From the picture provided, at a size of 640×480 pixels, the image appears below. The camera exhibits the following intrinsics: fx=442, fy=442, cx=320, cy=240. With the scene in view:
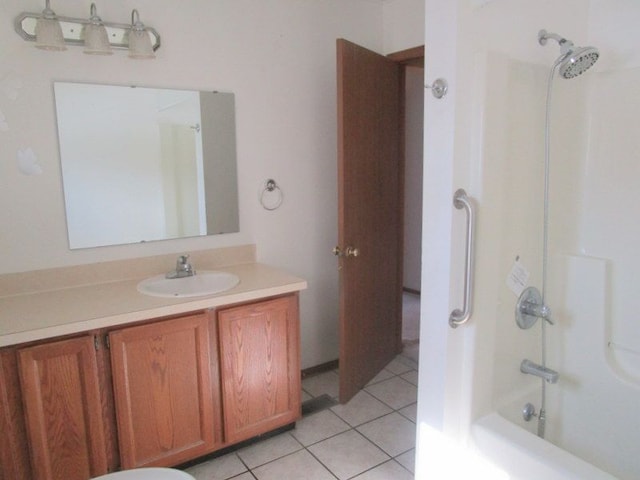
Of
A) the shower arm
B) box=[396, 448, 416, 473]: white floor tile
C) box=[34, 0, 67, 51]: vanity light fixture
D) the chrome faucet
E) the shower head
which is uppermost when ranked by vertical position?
box=[34, 0, 67, 51]: vanity light fixture

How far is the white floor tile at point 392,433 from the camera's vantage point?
84.8 inches

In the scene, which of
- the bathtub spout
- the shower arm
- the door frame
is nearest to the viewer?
the shower arm

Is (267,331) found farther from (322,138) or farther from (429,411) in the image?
(322,138)

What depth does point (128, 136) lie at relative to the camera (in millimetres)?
2121

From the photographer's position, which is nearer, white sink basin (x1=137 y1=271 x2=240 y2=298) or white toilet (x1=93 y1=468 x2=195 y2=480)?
white toilet (x1=93 y1=468 x2=195 y2=480)

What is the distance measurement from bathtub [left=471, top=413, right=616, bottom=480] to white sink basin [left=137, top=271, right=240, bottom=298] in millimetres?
1184

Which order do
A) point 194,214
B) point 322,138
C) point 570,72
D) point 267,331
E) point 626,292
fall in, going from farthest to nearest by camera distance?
point 322,138 → point 194,214 → point 267,331 → point 626,292 → point 570,72

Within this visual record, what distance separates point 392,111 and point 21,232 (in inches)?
84.0

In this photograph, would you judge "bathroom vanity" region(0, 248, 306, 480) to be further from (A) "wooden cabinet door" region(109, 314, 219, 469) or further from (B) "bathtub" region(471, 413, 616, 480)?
(B) "bathtub" region(471, 413, 616, 480)

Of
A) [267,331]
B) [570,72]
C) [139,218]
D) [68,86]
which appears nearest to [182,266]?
[139,218]

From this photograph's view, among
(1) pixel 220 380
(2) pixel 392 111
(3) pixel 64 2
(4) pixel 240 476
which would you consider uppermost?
(3) pixel 64 2

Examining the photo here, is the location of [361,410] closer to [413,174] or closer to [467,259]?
[467,259]

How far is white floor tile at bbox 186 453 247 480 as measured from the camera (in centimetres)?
195

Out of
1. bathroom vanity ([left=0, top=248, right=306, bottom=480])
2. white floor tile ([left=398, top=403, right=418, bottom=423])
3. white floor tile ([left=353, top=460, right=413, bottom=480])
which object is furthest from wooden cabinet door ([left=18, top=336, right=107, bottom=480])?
white floor tile ([left=398, top=403, right=418, bottom=423])
